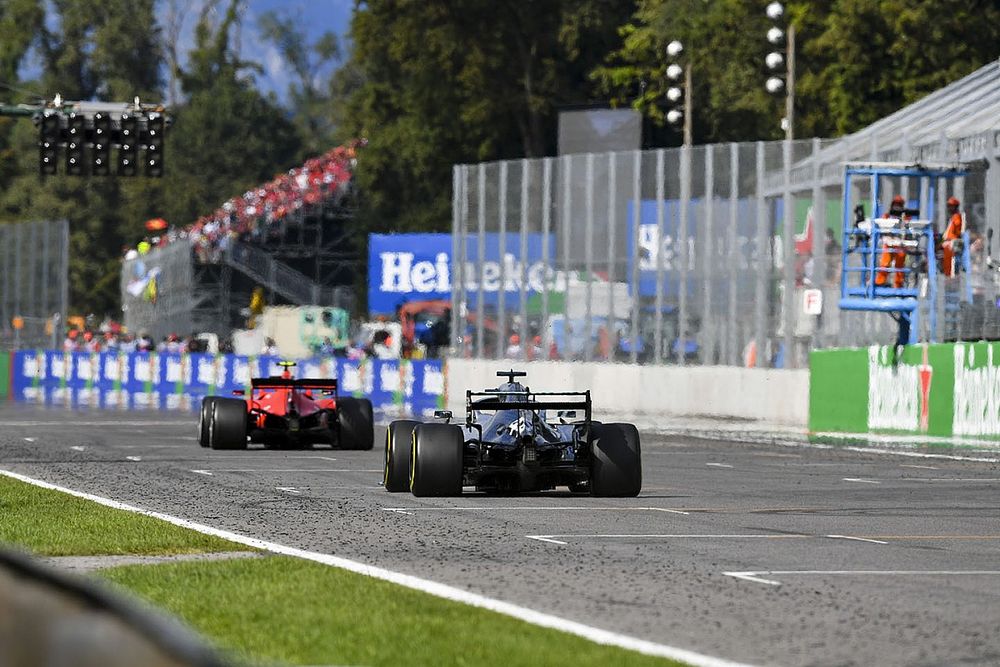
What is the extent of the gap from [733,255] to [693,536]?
87.1ft

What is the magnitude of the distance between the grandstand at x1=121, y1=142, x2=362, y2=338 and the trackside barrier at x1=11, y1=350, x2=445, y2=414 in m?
18.5

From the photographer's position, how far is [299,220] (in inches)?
3693

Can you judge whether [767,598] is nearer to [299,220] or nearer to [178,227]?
[299,220]

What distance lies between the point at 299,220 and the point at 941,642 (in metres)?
84.9

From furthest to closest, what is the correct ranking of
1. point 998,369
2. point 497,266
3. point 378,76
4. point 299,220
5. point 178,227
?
point 178,227
point 378,76
point 299,220
point 497,266
point 998,369

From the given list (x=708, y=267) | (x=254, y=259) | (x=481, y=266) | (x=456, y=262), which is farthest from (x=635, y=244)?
(x=254, y=259)

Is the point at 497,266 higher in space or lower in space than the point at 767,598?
higher

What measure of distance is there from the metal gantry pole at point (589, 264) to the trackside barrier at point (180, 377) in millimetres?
3701

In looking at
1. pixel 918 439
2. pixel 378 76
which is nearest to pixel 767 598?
pixel 918 439

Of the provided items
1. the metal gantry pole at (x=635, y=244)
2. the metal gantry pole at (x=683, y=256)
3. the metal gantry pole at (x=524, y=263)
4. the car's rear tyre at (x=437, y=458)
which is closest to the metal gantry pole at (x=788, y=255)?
the metal gantry pole at (x=683, y=256)

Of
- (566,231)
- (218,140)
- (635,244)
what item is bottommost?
(635,244)

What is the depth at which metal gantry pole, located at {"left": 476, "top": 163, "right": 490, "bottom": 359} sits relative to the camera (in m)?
50.3

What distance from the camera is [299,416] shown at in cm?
2991

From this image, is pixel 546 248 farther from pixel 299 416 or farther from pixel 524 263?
pixel 299 416
